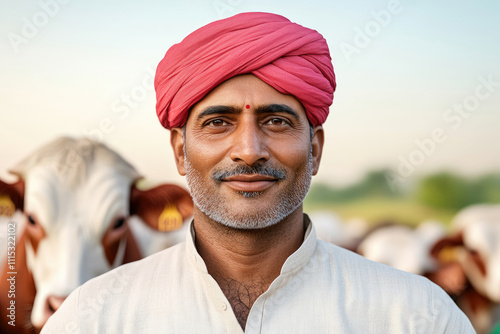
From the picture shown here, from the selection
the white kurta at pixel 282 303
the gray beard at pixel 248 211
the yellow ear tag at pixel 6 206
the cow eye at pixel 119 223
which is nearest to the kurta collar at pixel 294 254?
the white kurta at pixel 282 303

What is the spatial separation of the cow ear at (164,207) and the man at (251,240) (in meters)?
1.64

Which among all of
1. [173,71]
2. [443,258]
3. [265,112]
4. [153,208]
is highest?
[173,71]

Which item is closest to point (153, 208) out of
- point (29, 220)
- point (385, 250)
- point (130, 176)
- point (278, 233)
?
point (130, 176)

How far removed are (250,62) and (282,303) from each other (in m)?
0.74

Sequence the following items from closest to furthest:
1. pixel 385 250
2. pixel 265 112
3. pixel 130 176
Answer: pixel 265 112
pixel 130 176
pixel 385 250

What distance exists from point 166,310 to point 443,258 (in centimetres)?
248

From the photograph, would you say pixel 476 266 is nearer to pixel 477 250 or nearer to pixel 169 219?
pixel 477 250

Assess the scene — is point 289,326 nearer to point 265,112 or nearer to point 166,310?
point 166,310

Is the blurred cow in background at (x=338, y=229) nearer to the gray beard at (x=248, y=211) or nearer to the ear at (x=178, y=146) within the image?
the ear at (x=178, y=146)

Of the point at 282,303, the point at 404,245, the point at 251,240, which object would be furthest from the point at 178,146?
the point at 404,245

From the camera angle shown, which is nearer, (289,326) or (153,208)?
(289,326)

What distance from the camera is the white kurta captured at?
157cm

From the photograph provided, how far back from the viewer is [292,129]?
5.64 ft

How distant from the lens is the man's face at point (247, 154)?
1.62 meters
